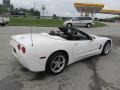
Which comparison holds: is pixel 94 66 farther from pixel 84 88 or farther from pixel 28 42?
pixel 28 42

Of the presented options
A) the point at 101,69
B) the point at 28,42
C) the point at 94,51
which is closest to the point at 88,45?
the point at 94,51

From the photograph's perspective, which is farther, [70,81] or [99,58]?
[99,58]

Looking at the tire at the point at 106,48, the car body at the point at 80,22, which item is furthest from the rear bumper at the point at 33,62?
the car body at the point at 80,22

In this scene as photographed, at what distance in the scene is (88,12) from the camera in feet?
161

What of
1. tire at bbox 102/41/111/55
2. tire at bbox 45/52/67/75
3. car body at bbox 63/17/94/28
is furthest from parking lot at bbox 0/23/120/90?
car body at bbox 63/17/94/28

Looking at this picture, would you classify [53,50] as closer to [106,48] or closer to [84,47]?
[84,47]

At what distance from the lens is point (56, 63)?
4.51 meters

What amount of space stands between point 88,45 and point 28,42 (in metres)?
2.14

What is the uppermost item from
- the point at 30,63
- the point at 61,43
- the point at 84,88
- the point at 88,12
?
the point at 88,12

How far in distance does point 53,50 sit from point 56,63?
467 mm

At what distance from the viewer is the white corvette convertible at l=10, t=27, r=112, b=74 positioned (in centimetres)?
398

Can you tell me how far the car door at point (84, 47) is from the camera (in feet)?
16.1

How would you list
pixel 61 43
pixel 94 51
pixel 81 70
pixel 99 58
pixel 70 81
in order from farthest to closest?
pixel 99 58
pixel 94 51
pixel 81 70
pixel 61 43
pixel 70 81

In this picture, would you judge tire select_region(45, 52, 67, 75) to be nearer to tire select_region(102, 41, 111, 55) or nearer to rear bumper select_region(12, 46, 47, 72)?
rear bumper select_region(12, 46, 47, 72)
